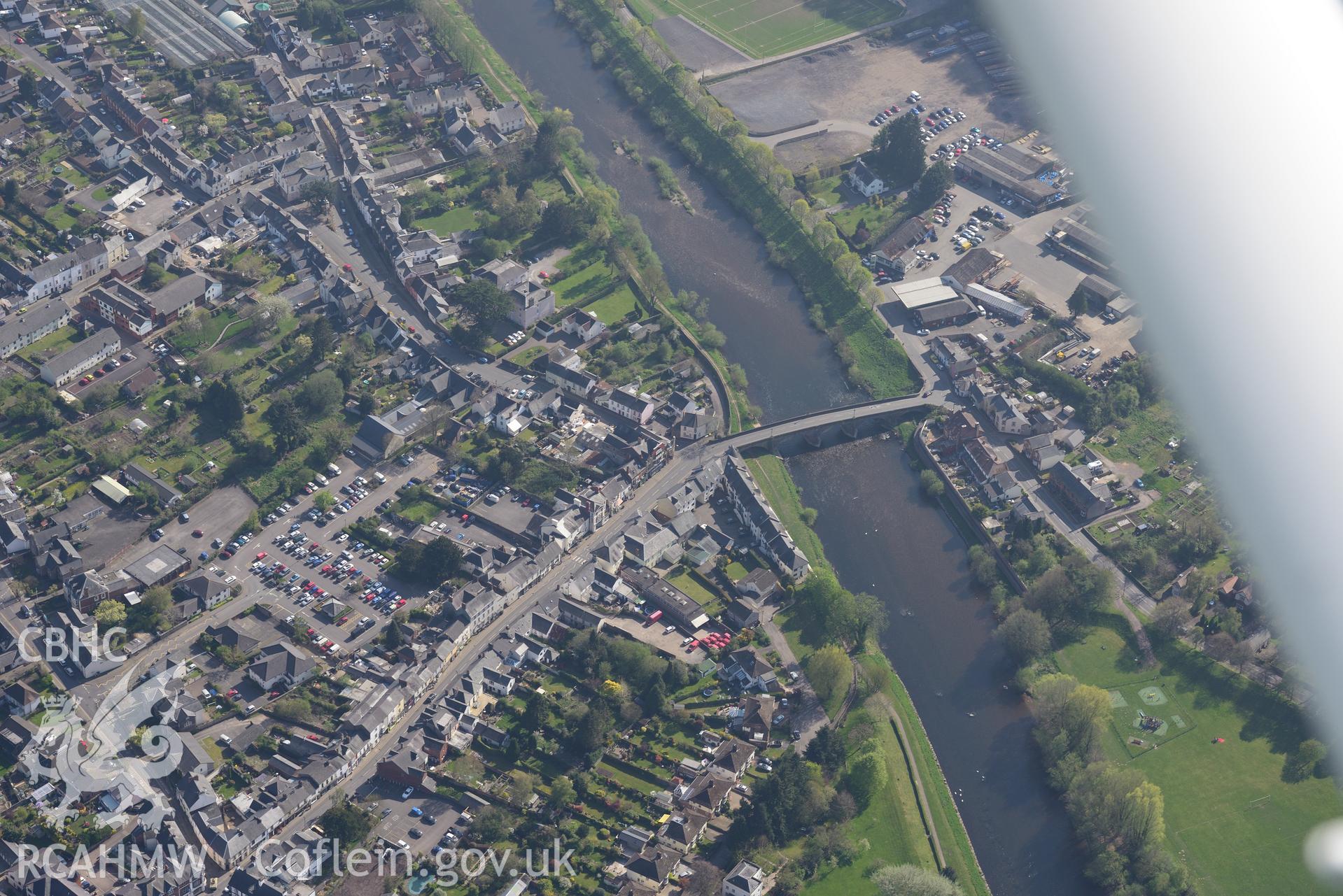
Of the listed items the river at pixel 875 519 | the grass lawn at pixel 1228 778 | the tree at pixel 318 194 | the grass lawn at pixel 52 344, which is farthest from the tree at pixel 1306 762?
the grass lawn at pixel 52 344

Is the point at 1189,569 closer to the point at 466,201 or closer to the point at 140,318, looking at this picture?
the point at 466,201

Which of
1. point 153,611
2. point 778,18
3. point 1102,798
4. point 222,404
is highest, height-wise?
point 778,18

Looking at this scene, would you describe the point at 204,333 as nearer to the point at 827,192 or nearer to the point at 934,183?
the point at 827,192

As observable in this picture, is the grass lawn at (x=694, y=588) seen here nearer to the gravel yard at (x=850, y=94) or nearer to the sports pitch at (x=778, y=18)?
the gravel yard at (x=850, y=94)

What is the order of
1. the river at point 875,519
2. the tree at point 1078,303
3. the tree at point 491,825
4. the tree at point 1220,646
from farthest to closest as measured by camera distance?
1. the tree at point 1078,303
2. the tree at point 1220,646
3. the river at point 875,519
4. the tree at point 491,825

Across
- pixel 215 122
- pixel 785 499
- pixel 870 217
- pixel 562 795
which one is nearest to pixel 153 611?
pixel 562 795

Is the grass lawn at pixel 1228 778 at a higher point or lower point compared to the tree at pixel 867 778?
higher

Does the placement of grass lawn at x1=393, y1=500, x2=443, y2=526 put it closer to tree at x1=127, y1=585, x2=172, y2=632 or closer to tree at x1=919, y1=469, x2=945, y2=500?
tree at x1=127, y1=585, x2=172, y2=632
